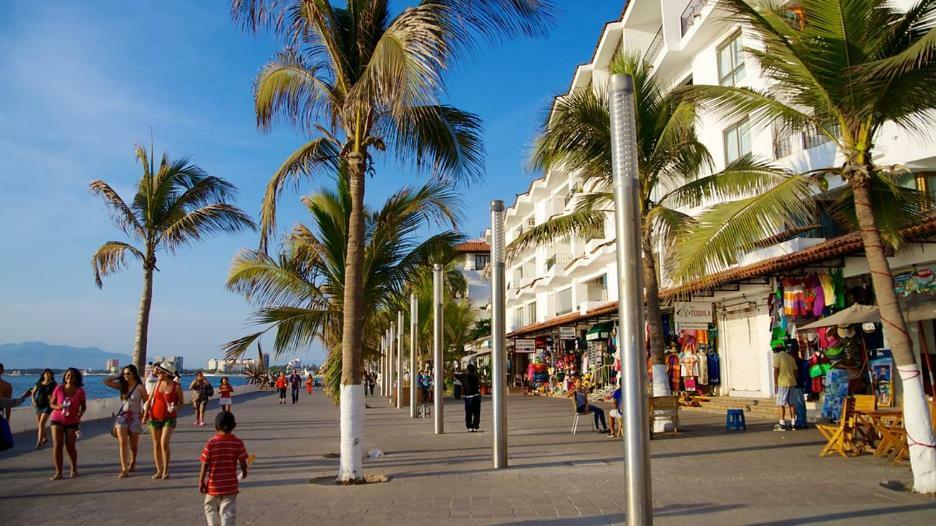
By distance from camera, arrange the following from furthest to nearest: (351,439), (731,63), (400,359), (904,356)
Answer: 1. (400,359)
2. (731,63)
3. (351,439)
4. (904,356)

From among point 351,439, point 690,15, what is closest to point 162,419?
point 351,439

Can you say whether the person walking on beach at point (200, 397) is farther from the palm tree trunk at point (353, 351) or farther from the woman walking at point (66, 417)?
the palm tree trunk at point (353, 351)

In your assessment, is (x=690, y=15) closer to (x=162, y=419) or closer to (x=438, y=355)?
(x=438, y=355)

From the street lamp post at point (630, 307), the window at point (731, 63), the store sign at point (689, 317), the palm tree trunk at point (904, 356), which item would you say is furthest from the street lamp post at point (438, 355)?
the window at point (731, 63)

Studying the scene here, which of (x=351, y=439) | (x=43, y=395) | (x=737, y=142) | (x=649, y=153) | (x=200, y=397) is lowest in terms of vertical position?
(x=351, y=439)

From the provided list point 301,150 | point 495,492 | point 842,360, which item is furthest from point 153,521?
point 842,360

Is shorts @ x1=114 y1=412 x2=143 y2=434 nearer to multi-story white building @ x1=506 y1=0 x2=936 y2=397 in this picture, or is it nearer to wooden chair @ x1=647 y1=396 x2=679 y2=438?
wooden chair @ x1=647 y1=396 x2=679 y2=438

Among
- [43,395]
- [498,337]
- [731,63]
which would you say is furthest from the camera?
[731,63]

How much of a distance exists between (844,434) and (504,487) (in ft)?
17.6

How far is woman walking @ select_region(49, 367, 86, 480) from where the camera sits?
10477 millimetres

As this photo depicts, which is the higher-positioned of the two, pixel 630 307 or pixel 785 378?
pixel 630 307

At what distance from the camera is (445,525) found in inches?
275

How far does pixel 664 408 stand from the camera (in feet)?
45.9

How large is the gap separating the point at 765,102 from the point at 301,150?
6891 millimetres
